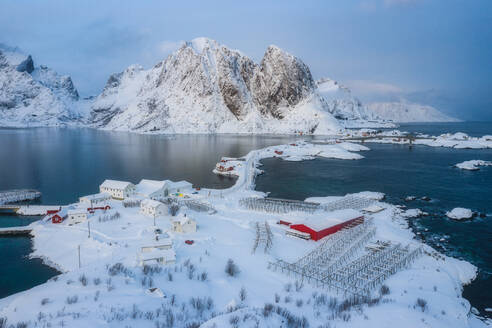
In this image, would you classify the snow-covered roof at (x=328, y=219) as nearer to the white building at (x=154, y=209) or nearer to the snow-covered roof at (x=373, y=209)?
the snow-covered roof at (x=373, y=209)

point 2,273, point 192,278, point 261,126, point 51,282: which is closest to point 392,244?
point 192,278

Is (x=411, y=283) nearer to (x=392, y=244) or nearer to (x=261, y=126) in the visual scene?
(x=392, y=244)

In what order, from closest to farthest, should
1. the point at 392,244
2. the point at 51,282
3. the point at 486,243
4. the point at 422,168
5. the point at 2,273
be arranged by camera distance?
1. the point at 51,282
2. the point at 2,273
3. the point at 392,244
4. the point at 486,243
5. the point at 422,168

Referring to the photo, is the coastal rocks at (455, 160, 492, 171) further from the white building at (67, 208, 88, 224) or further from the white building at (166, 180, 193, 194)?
the white building at (67, 208, 88, 224)

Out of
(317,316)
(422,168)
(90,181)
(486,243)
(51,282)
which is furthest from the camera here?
(422,168)

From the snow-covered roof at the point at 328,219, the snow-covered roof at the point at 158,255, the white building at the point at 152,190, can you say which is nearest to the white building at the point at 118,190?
the white building at the point at 152,190

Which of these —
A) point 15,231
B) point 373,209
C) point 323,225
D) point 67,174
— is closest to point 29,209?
point 15,231
